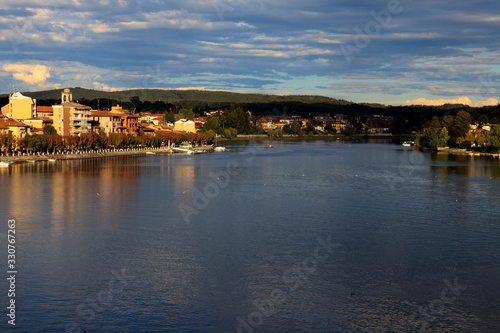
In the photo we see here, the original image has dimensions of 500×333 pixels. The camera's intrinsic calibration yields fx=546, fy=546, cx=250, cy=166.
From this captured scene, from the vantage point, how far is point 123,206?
39562mm

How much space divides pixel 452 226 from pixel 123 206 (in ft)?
73.3

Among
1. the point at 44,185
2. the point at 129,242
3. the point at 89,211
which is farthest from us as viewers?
the point at 44,185

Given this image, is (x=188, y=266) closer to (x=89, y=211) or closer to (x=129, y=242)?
(x=129, y=242)

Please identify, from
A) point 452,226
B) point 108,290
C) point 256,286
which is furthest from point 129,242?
point 452,226

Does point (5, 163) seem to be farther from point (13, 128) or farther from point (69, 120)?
point (69, 120)

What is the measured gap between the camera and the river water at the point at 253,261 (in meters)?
17.8

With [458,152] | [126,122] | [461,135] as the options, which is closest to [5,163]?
[126,122]

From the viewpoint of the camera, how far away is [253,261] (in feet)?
78.4

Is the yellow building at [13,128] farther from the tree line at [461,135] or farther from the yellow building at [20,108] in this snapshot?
the tree line at [461,135]

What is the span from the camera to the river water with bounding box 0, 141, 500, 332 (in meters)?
17.8

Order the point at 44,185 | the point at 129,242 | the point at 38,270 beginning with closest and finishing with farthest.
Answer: the point at 38,270 → the point at 129,242 → the point at 44,185

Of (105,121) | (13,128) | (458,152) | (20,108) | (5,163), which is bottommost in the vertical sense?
(5,163)

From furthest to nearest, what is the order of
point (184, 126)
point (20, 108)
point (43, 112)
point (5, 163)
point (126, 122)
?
1. point (184, 126)
2. point (126, 122)
3. point (43, 112)
4. point (20, 108)
5. point (5, 163)

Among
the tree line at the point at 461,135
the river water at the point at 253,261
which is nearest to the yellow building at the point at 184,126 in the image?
the tree line at the point at 461,135
